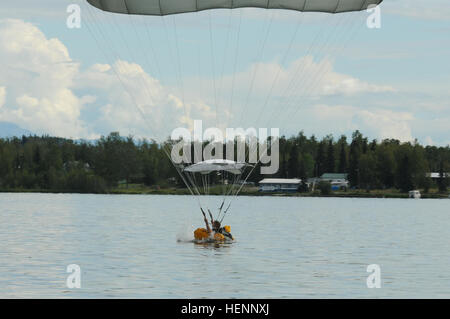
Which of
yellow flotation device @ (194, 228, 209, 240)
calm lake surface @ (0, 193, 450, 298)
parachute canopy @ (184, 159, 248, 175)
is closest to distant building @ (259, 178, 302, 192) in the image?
calm lake surface @ (0, 193, 450, 298)

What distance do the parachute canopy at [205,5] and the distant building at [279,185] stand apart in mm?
164591

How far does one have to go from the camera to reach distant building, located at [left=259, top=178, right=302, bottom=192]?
638 ft

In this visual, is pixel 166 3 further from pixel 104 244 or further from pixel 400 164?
pixel 400 164

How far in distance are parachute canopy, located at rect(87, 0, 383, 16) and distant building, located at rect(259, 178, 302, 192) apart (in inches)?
6480

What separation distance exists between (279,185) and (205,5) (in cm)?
16707

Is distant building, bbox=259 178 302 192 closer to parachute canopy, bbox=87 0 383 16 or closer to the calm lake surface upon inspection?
the calm lake surface

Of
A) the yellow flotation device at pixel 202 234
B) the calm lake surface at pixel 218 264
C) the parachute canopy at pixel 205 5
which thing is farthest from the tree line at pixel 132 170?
the parachute canopy at pixel 205 5

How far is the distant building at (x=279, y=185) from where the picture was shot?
194 metres

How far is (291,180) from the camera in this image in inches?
7746

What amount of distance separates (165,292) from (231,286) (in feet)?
8.54

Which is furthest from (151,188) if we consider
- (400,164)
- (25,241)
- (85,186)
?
(25,241)

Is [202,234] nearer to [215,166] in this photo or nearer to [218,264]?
[215,166]
